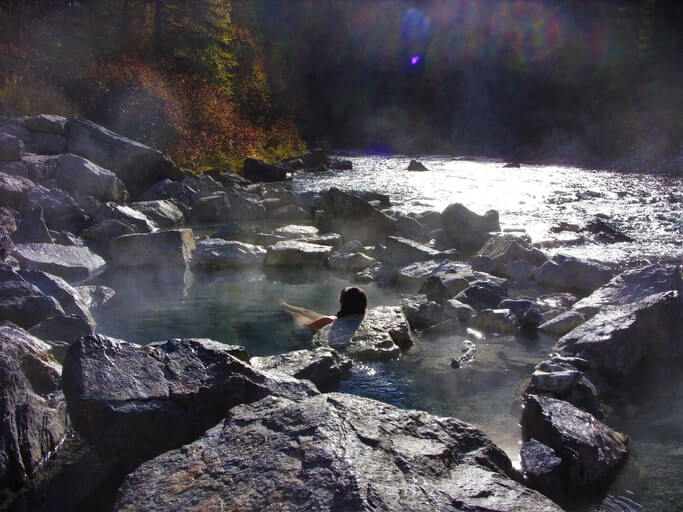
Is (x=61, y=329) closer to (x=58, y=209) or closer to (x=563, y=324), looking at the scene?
(x=563, y=324)

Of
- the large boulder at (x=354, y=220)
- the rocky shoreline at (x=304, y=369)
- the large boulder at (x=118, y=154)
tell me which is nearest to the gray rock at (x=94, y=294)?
the rocky shoreline at (x=304, y=369)

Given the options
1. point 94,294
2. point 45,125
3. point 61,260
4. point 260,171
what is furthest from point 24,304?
point 260,171

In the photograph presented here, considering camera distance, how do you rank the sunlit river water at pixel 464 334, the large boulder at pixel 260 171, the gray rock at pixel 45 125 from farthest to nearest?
the large boulder at pixel 260 171 → the gray rock at pixel 45 125 → the sunlit river water at pixel 464 334

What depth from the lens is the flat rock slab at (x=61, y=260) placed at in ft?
30.1

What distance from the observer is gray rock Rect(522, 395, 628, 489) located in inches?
166

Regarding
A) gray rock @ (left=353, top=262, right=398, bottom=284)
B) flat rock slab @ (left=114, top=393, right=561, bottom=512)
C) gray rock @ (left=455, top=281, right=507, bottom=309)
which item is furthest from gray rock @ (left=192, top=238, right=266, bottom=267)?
flat rock slab @ (left=114, top=393, right=561, bottom=512)

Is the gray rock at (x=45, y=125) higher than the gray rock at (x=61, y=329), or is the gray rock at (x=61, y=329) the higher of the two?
the gray rock at (x=45, y=125)

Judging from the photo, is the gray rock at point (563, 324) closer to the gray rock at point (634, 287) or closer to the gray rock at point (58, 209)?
the gray rock at point (634, 287)

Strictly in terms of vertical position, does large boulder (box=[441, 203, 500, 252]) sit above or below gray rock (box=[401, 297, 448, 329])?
above

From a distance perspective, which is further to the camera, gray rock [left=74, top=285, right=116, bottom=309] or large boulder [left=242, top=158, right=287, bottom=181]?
large boulder [left=242, top=158, right=287, bottom=181]

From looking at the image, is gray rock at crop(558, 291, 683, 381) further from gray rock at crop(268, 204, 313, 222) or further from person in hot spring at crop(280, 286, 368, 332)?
gray rock at crop(268, 204, 313, 222)

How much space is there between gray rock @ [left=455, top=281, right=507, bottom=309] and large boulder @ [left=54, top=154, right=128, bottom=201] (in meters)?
9.60

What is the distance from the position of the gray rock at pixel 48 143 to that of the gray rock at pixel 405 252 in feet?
31.1

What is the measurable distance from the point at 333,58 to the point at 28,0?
160 feet
